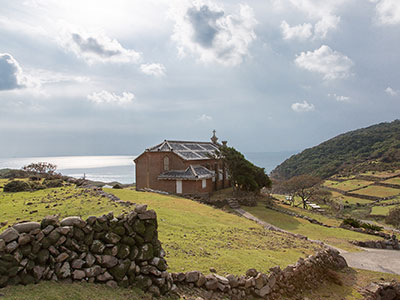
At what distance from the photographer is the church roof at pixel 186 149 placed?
4288 cm

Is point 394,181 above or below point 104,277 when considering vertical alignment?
below

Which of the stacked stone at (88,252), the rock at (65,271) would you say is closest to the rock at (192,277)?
the stacked stone at (88,252)

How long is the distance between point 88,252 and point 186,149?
1475 inches

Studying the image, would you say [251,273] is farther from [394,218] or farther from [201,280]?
[394,218]

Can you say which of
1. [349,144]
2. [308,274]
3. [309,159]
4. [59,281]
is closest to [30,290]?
[59,281]

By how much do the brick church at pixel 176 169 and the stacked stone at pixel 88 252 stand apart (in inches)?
1142

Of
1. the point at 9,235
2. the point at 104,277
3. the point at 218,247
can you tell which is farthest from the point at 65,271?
the point at 218,247

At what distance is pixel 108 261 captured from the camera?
8594 mm

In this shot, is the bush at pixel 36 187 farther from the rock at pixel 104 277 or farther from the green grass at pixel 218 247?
the rock at pixel 104 277

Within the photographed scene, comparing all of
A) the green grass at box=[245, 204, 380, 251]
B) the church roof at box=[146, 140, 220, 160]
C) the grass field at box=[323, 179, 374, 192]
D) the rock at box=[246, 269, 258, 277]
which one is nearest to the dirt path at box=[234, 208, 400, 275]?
the green grass at box=[245, 204, 380, 251]

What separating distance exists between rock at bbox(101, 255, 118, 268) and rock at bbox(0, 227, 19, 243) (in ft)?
8.41

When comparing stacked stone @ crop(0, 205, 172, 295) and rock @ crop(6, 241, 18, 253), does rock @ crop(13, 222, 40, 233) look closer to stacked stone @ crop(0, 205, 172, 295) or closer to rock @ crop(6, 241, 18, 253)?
stacked stone @ crop(0, 205, 172, 295)

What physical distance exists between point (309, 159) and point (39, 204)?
144 meters

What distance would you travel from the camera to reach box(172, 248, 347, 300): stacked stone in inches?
401
